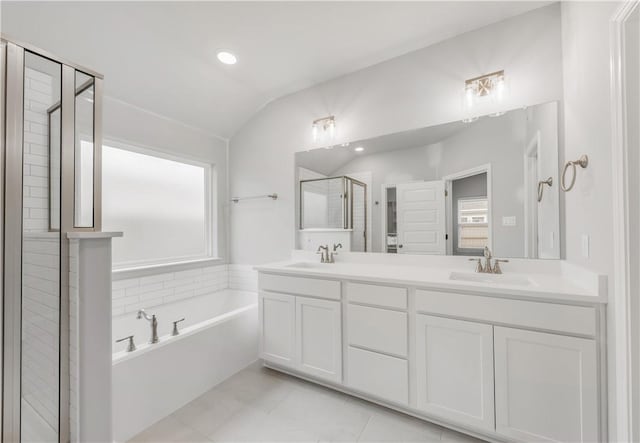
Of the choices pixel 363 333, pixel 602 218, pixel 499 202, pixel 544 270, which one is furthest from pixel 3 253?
pixel 544 270

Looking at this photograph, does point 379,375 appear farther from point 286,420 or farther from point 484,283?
point 484,283

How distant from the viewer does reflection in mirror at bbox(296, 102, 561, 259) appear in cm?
175

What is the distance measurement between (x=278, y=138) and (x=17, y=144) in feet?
6.70

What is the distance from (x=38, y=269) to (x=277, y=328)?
1492 mm

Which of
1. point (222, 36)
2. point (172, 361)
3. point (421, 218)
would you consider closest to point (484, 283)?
point (421, 218)

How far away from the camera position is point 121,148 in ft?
7.97

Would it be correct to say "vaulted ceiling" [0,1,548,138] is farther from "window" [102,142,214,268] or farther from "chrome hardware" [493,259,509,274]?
"chrome hardware" [493,259,509,274]

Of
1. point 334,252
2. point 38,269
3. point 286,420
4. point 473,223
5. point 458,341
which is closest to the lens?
point 38,269

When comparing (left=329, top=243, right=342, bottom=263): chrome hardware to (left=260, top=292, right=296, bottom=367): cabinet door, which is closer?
(left=260, top=292, right=296, bottom=367): cabinet door

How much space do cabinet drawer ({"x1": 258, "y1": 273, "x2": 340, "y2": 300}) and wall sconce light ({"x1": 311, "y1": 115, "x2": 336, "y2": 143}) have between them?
4.54 ft

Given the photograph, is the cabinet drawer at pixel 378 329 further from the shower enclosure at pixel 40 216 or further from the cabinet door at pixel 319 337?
the shower enclosure at pixel 40 216

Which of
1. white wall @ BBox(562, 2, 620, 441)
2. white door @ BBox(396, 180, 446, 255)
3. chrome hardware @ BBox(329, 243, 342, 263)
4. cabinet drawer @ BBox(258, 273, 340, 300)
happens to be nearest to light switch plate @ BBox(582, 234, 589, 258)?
white wall @ BBox(562, 2, 620, 441)

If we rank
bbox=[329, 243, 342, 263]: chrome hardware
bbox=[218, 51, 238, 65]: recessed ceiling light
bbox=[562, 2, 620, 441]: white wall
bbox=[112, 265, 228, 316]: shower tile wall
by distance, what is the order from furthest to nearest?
1. bbox=[329, 243, 342, 263]: chrome hardware
2. bbox=[112, 265, 228, 316]: shower tile wall
3. bbox=[218, 51, 238, 65]: recessed ceiling light
4. bbox=[562, 2, 620, 441]: white wall

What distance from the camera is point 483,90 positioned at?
6.25 ft
